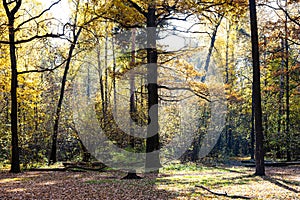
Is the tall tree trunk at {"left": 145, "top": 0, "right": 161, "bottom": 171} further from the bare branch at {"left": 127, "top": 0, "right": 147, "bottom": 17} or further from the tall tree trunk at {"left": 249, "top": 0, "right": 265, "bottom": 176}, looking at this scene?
the tall tree trunk at {"left": 249, "top": 0, "right": 265, "bottom": 176}

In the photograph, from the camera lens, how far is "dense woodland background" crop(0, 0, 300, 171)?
542 inches

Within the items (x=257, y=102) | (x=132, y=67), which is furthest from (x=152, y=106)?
(x=257, y=102)

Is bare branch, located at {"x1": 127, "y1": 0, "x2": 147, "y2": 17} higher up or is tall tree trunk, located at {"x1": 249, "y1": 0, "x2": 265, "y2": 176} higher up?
bare branch, located at {"x1": 127, "y1": 0, "x2": 147, "y2": 17}

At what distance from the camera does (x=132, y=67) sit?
52.5ft

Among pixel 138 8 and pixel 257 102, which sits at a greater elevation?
pixel 138 8

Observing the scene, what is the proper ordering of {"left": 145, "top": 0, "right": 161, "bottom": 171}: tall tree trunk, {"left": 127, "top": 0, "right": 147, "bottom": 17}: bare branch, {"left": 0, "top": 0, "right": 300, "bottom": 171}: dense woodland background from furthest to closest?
1. {"left": 145, "top": 0, "right": 161, "bottom": 171}: tall tree trunk
2. {"left": 0, "top": 0, "right": 300, "bottom": 171}: dense woodland background
3. {"left": 127, "top": 0, "right": 147, "bottom": 17}: bare branch

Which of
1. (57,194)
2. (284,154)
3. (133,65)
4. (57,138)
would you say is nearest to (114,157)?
(133,65)

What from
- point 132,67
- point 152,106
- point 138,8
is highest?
point 138,8

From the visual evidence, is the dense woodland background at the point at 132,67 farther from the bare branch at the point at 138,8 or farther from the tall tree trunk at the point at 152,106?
the tall tree trunk at the point at 152,106

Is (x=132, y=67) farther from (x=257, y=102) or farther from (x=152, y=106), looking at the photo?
(x=257, y=102)

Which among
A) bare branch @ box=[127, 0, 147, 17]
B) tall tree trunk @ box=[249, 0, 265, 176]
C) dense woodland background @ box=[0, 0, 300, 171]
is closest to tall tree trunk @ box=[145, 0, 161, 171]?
dense woodland background @ box=[0, 0, 300, 171]

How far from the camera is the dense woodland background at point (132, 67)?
542 inches

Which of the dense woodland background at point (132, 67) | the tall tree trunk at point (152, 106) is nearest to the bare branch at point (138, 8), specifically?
the dense woodland background at point (132, 67)

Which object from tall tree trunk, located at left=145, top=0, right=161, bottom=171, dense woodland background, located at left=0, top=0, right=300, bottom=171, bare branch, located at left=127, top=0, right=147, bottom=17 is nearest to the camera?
bare branch, located at left=127, top=0, right=147, bottom=17
